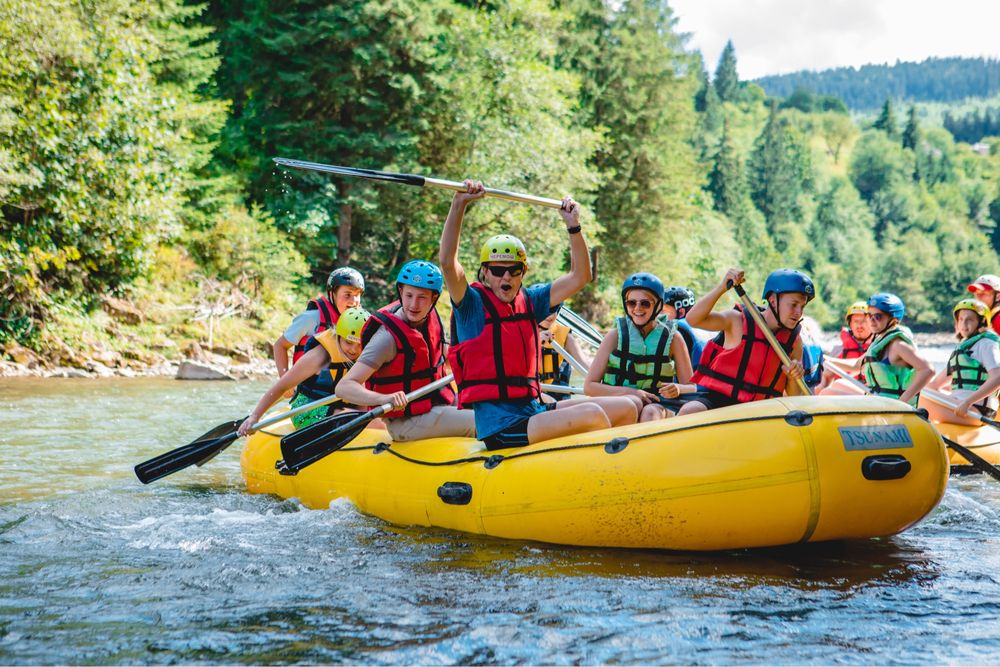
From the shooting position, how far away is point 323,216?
1962 cm

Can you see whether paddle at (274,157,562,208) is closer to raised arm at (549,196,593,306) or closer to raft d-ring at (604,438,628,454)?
raised arm at (549,196,593,306)

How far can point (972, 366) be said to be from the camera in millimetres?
7500

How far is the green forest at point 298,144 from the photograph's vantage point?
13859 mm

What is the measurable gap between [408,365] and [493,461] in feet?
2.97

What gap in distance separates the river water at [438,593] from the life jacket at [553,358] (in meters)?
2.54

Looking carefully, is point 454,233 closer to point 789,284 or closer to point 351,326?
point 351,326

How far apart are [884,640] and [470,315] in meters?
2.33

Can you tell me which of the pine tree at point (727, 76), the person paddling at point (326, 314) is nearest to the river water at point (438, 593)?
the person paddling at point (326, 314)

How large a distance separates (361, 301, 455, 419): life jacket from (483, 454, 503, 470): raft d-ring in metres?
0.73

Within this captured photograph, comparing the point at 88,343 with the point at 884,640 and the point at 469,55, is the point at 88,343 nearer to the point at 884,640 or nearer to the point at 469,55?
the point at 469,55

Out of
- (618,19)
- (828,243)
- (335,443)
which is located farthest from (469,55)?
(828,243)

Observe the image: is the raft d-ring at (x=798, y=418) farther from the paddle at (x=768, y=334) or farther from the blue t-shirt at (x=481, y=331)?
the blue t-shirt at (x=481, y=331)

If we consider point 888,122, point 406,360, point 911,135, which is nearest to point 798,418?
point 406,360

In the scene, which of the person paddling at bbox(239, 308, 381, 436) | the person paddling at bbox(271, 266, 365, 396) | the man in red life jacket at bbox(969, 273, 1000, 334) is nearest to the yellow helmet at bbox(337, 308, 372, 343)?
the person paddling at bbox(239, 308, 381, 436)
